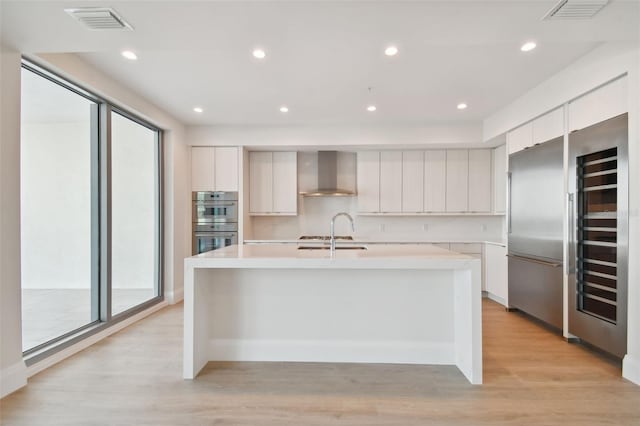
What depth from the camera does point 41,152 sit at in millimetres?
4492

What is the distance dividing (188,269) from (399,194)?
12.1 ft

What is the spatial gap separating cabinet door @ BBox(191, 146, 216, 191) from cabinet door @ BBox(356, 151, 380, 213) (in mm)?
2332

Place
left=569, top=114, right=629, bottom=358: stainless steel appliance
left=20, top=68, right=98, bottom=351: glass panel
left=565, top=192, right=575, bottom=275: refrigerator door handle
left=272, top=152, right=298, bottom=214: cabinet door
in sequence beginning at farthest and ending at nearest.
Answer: left=272, top=152, right=298, bottom=214: cabinet door, left=20, top=68, right=98, bottom=351: glass panel, left=565, top=192, right=575, bottom=275: refrigerator door handle, left=569, top=114, right=629, bottom=358: stainless steel appliance

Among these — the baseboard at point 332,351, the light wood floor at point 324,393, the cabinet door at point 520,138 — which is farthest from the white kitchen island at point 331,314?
the cabinet door at point 520,138

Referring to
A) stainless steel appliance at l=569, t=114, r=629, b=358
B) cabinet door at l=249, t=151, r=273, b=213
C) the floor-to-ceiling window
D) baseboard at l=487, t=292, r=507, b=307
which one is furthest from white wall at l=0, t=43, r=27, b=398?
baseboard at l=487, t=292, r=507, b=307

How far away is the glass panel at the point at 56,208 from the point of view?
13.5ft

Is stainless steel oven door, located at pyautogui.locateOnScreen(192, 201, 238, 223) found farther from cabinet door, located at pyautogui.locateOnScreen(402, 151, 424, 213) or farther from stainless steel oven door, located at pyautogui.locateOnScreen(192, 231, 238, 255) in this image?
cabinet door, located at pyautogui.locateOnScreen(402, 151, 424, 213)

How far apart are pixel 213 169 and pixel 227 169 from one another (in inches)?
8.7

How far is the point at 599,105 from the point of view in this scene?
9.00 ft

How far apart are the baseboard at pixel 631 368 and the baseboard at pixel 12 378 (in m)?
4.37

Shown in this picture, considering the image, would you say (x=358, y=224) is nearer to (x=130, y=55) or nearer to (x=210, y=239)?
(x=210, y=239)

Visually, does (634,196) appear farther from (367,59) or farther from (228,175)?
(228,175)

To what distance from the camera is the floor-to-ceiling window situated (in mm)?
3861

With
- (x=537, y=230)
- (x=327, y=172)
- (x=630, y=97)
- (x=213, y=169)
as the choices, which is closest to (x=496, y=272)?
(x=537, y=230)
